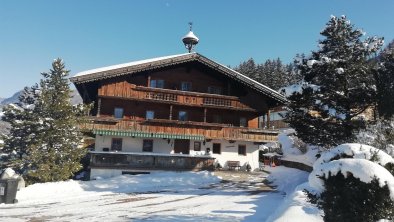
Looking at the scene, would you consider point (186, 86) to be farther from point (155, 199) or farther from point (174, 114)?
point (155, 199)

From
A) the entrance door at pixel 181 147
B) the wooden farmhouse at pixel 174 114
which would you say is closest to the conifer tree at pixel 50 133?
the wooden farmhouse at pixel 174 114

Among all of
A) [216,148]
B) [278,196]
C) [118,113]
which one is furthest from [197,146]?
[278,196]

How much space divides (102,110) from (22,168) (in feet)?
29.5

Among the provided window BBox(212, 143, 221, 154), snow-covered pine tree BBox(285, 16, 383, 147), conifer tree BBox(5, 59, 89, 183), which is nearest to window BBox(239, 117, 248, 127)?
window BBox(212, 143, 221, 154)

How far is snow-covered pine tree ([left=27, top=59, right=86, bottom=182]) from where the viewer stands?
2325 centimetres

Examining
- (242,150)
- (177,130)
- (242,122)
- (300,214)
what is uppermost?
(242,122)

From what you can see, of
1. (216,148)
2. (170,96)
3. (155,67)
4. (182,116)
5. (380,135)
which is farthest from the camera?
(182,116)

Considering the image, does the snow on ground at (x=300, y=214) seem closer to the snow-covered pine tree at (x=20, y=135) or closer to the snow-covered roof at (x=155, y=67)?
the snow-covered pine tree at (x=20, y=135)

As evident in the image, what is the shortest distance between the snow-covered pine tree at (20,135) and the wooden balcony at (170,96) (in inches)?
258

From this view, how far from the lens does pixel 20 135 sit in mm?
26375

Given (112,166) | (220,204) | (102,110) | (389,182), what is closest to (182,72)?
(102,110)

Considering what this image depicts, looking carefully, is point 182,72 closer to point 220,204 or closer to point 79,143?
point 79,143

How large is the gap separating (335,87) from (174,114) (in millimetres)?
16202

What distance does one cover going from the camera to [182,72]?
114ft
